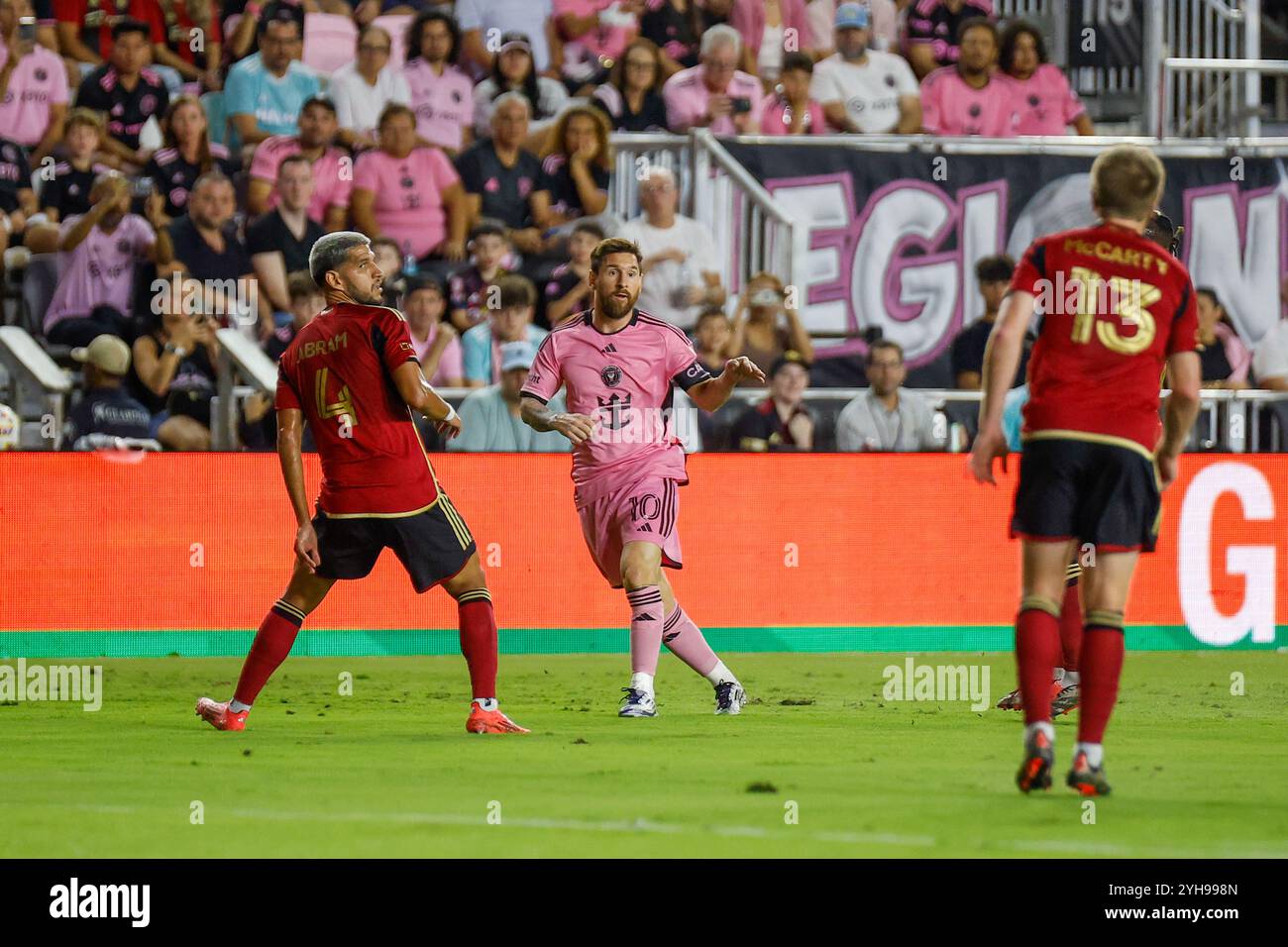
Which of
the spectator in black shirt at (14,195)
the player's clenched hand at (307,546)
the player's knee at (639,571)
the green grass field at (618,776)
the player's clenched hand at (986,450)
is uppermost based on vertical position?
the spectator in black shirt at (14,195)

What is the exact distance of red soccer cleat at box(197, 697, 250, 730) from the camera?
914 cm

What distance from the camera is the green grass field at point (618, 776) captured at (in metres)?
5.87

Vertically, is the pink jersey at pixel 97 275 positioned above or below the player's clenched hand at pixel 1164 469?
above

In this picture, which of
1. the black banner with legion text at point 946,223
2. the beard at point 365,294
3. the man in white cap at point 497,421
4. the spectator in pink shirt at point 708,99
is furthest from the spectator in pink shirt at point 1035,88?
the beard at point 365,294

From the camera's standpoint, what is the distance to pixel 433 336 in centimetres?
1509

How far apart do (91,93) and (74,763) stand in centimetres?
968

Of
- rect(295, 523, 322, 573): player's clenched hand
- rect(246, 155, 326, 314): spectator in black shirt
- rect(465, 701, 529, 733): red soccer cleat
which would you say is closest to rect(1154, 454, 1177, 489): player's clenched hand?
rect(465, 701, 529, 733): red soccer cleat

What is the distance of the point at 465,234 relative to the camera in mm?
16188

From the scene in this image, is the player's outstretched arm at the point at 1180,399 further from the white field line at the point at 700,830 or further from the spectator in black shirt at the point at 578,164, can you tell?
the spectator in black shirt at the point at 578,164

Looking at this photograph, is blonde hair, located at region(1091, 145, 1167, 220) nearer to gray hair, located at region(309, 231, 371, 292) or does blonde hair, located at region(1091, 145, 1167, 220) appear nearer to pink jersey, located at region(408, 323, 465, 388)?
gray hair, located at region(309, 231, 371, 292)

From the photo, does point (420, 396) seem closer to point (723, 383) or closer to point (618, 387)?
point (618, 387)

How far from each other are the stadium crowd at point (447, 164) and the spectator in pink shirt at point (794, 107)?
0.02 m

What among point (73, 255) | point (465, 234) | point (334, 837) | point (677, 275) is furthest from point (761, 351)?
point (334, 837)

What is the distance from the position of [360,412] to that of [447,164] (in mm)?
7627
